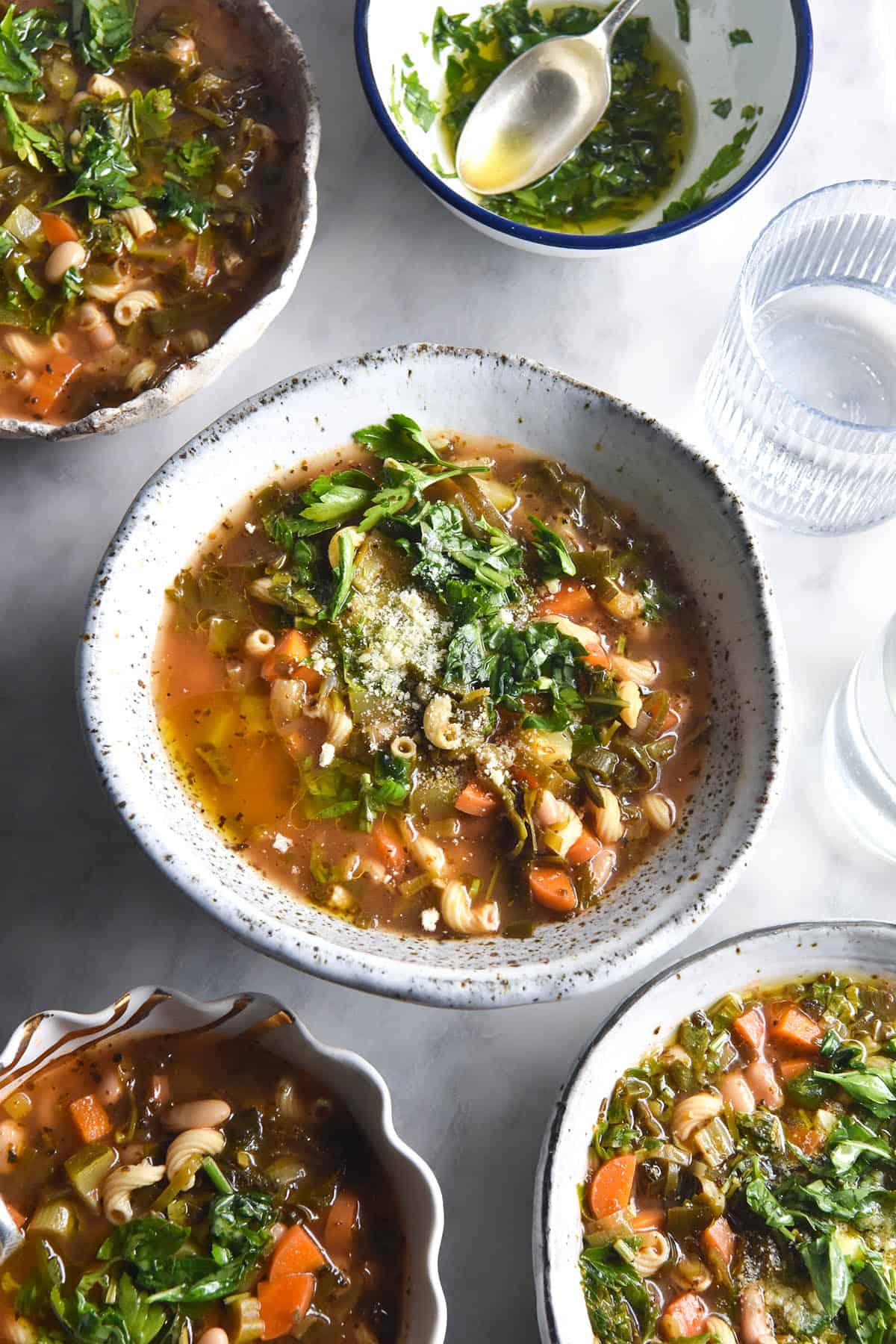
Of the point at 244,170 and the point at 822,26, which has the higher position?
the point at 822,26

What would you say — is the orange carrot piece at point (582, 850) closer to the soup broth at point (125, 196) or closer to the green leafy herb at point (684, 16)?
the soup broth at point (125, 196)

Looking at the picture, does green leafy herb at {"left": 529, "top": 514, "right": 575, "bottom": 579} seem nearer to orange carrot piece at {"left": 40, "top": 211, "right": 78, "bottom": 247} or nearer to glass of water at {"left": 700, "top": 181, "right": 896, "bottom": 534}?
glass of water at {"left": 700, "top": 181, "right": 896, "bottom": 534}

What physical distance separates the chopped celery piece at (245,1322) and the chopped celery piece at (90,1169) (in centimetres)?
36

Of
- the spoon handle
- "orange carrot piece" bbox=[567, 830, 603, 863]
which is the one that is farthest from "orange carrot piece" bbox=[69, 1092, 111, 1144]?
the spoon handle

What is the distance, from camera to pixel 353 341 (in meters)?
3.35

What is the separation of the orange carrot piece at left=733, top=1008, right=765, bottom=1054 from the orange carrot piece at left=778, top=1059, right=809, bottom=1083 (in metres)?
0.06

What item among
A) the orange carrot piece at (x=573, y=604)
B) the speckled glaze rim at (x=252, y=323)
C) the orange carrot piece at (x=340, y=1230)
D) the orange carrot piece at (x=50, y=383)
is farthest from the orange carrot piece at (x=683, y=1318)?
the orange carrot piece at (x=50, y=383)

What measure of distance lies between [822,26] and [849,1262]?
10.9 ft

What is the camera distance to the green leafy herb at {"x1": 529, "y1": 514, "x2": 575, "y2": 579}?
288cm

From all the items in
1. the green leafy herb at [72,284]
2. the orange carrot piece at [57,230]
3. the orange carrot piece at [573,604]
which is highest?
the orange carrot piece at [57,230]

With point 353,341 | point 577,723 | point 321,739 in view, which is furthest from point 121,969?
point 353,341

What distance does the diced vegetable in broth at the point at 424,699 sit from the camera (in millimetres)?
2727

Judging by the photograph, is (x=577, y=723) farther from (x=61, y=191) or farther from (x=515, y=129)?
(x=61, y=191)

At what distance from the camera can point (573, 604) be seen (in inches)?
115
